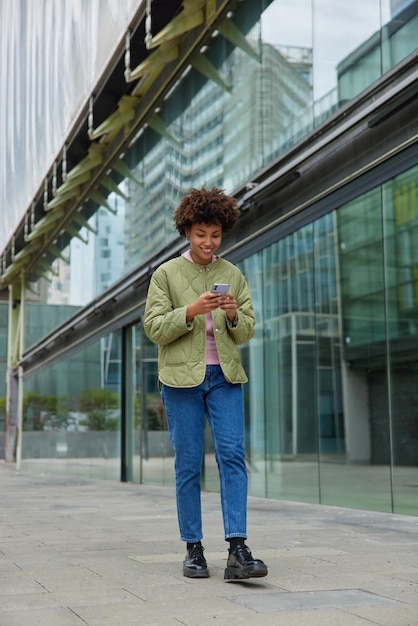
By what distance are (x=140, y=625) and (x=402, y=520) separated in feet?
13.3

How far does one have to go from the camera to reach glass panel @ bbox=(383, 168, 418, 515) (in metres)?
6.93

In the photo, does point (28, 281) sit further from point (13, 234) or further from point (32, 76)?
point (32, 76)

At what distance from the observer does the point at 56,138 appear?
51.1 ft

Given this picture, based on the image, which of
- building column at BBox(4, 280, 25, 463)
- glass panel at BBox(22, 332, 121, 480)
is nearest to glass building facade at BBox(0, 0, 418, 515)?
glass panel at BBox(22, 332, 121, 480)

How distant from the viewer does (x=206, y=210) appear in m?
3.81

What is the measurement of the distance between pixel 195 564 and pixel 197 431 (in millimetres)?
565

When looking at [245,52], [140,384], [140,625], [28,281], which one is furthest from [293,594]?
[28,281]

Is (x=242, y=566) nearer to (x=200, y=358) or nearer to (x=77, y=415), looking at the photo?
(x=200, y=358)

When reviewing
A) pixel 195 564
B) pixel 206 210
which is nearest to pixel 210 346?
pixel 206 210

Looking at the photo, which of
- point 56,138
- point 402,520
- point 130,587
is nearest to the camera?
point 130,587

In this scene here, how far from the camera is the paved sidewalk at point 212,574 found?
9.17ft

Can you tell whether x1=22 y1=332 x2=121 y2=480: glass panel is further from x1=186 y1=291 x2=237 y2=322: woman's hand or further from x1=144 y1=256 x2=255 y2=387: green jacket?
x1=186 y1=291 x2=237 y2=322: woman's hand

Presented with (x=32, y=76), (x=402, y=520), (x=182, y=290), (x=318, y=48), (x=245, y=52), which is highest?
(x=32, y=76)

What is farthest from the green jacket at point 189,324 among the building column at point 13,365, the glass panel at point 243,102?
the building column at point 13,365
